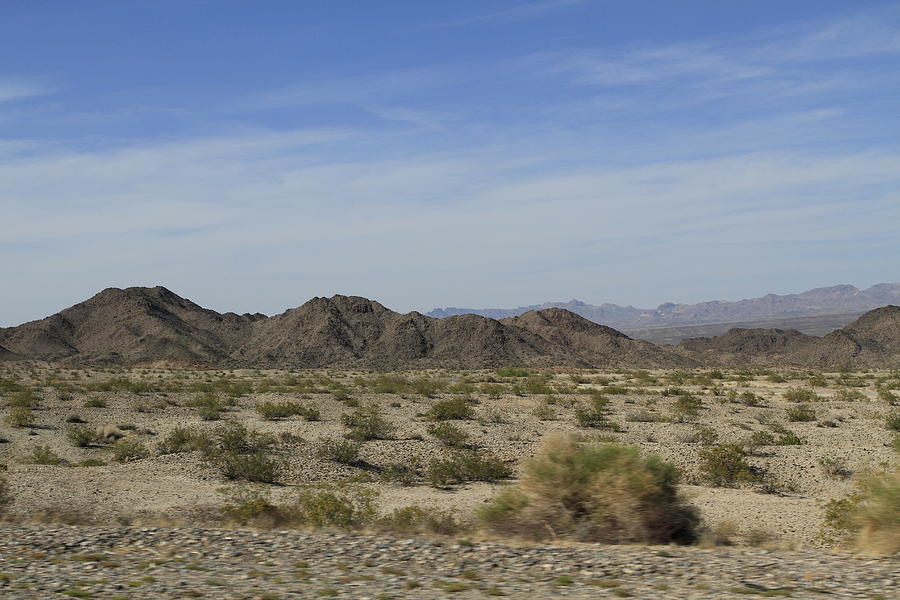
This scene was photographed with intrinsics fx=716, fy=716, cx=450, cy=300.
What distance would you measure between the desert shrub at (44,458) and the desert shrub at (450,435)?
1297 cm

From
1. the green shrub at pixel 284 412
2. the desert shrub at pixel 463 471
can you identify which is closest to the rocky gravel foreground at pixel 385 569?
the desert shrub at pixel 463 471

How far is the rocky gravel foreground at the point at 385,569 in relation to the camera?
8859 mm

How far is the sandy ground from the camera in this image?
17.8m

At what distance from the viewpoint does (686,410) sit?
118 ft

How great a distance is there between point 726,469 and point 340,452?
1247cm

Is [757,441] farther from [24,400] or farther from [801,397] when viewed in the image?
[24,400]

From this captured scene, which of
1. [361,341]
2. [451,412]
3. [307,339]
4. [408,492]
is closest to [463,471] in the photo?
[408,492]

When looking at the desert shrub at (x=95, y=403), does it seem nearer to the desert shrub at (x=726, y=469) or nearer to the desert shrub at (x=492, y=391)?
the desert shrub at (x=492, y=391)

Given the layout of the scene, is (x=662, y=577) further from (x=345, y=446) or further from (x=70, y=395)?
→ (x=70, y=395)

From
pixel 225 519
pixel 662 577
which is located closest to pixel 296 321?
pixel 225 519

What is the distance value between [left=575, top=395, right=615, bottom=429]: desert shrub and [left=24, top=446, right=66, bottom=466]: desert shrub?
20.5 meters

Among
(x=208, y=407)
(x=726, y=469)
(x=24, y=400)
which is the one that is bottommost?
(x=726, y=469)

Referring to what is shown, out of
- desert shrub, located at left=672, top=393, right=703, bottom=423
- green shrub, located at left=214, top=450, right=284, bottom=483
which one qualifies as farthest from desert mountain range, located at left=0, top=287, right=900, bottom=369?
green shrub, located at left=214, top=450, right=284, bottom=483

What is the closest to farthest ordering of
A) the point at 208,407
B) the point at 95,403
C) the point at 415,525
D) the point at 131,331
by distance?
the point at 415,525, the point at 208,407, the point at 95,403, the point at 131,331
